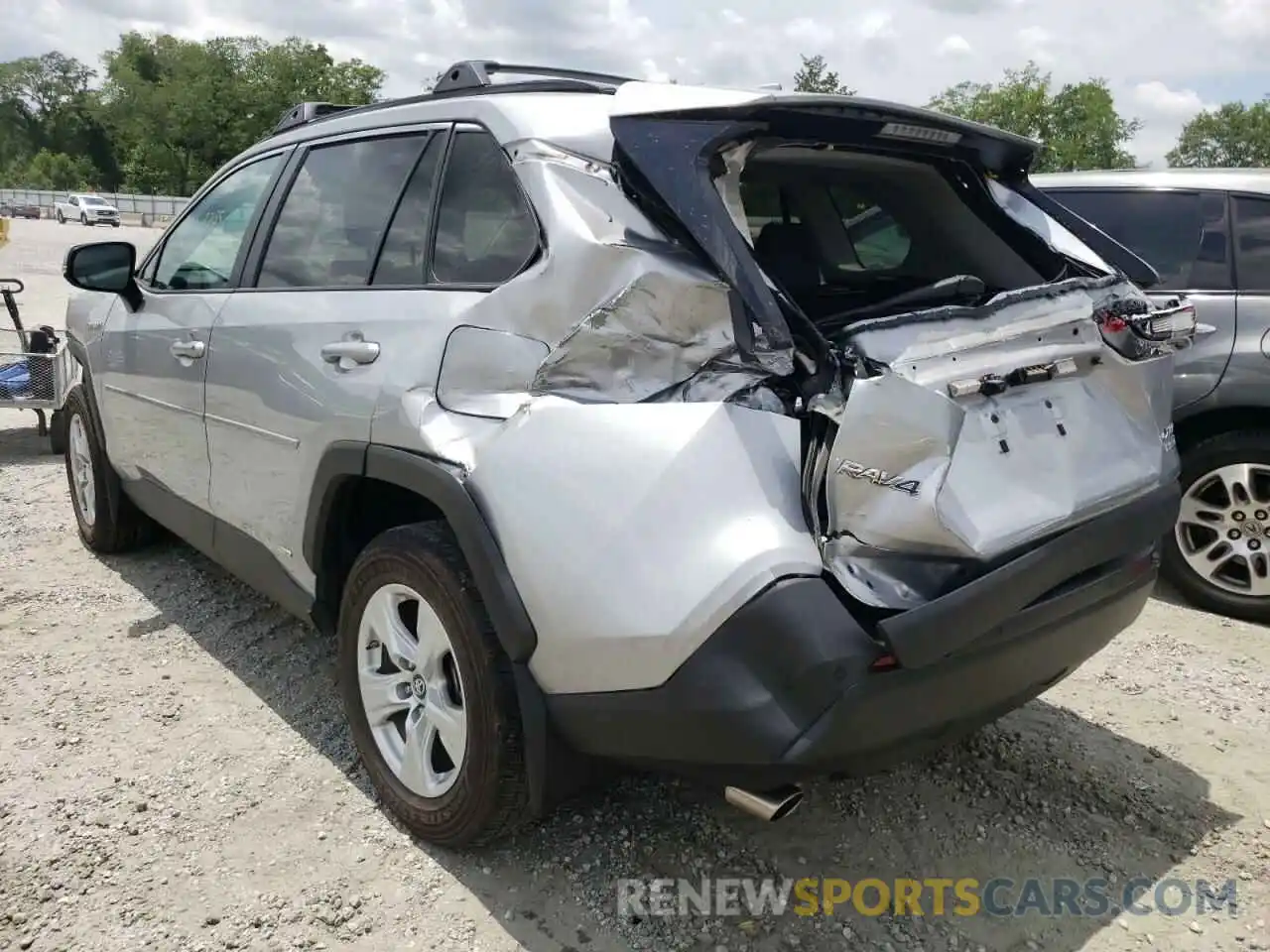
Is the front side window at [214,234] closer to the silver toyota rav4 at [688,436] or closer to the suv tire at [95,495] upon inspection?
the silver toyota rav4 at [688,436]

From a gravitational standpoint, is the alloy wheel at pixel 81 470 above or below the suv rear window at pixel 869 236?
below

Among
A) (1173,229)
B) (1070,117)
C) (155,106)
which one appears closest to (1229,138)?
(1070,117)

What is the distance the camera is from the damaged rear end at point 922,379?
2021 millimetres

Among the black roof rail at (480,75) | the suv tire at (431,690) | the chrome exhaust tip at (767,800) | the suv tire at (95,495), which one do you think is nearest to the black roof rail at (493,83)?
the black roof rail at (480,75)

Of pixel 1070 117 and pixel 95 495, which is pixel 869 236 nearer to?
pixel 95 495

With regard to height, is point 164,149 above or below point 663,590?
above

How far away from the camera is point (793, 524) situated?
6.71 ft

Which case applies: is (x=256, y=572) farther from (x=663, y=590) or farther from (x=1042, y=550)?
(x=1042, y=550)

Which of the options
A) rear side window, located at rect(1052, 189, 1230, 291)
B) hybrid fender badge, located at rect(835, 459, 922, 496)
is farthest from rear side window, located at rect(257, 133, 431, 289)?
rear side window, located at rect(1052, 189, 1230, 291)

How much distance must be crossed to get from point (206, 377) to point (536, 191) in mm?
1694

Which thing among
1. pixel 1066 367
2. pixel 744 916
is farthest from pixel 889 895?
pixel 1066 367

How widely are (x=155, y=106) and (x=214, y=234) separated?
81909mm

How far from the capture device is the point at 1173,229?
4969mm

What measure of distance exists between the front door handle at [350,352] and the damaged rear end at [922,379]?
84 cm
